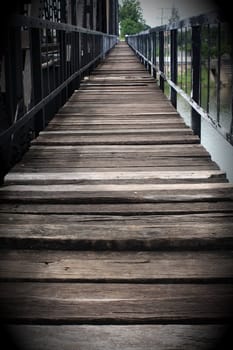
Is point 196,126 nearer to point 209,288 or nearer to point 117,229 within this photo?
point 117,229

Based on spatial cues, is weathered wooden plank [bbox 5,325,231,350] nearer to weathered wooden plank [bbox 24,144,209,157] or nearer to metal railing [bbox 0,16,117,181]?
metal railing [bbox 0,16,117,181]

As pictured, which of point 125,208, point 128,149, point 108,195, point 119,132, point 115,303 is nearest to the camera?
point 115,303

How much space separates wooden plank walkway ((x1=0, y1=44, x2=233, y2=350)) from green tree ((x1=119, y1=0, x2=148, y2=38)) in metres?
66.8

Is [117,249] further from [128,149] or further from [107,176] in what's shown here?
[128,149]

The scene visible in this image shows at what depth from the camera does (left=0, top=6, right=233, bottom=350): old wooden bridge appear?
4.83ft

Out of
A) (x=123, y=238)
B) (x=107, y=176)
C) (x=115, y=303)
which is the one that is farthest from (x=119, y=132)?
(x=115, y=303)

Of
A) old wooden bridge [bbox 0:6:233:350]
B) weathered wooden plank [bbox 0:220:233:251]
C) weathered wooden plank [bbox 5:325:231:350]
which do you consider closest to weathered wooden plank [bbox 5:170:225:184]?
old wooden bridge [bbox 0:6:233:350]

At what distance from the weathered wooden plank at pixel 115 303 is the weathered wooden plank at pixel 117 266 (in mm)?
32

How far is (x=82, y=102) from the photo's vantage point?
5742 millimetres

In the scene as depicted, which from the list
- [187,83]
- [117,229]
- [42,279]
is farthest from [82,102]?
[42,279]

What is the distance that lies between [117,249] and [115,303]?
40 cm

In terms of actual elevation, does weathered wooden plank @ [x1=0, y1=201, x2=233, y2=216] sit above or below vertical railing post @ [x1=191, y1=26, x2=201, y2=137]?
below

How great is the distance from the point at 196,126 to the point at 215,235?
201 centimetres

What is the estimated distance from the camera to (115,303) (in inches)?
62.0
